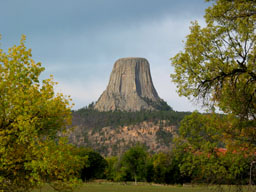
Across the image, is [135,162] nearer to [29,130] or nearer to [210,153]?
[210,153]

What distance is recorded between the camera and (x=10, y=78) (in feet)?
53.9

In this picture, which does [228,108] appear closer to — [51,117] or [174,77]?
[174,77]

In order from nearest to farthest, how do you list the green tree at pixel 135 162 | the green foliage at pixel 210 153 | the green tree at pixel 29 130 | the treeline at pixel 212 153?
the green tree at pixel 29 130 → the treeline at pixel 212 153 → the green foliage at pixel 210 153 → the green tree at pixel 135 162

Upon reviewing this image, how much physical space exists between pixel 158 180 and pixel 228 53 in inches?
3107

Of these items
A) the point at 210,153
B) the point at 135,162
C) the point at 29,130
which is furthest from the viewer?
the point at 135,162

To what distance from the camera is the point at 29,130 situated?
14.4 m

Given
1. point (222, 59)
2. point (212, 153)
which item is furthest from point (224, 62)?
point (212, 153)

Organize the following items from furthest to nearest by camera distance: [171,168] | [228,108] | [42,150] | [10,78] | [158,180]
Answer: [158,180] < [171,168] < [228,108] < [10,78] < [42,150]

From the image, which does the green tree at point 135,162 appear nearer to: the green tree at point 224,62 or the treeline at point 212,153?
the treeline at point 212,153

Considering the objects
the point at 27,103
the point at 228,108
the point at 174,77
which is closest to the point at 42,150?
the point at 27,103

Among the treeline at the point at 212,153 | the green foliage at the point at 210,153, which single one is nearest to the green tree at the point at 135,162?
the treeline at the point at 212,153

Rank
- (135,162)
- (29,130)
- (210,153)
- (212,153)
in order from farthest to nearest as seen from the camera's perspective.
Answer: (135,162)
(210,153)
(212,153)
(29,130)

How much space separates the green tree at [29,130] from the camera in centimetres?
1460

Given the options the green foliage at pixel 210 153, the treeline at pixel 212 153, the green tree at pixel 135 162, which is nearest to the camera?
the treeline at pixel 212 153
